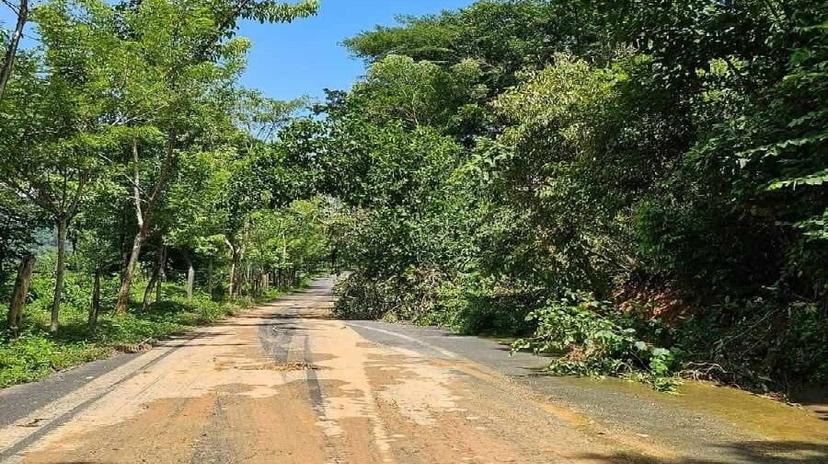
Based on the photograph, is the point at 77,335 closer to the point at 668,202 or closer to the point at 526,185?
the point at 526,185

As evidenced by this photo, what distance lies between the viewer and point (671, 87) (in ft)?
37.6

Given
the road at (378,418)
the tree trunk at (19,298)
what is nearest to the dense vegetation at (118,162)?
the tree trunk at (19,298)

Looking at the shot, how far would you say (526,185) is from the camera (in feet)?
50.6

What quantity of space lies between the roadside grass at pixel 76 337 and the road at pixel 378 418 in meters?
0.47

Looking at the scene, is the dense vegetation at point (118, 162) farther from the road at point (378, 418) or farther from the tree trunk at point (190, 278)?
the road at point (378, 418)

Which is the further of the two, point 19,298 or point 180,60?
point 180,60

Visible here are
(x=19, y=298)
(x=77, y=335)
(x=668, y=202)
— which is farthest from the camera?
(x=77, y=335)

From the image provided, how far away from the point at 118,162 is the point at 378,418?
15.5 meters

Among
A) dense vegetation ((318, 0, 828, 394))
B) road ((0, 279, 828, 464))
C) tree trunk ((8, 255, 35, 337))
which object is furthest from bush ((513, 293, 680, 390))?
tree trunk ((8, 255, 35, 337))

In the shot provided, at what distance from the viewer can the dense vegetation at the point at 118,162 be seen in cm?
1296

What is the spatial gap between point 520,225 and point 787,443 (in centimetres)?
994

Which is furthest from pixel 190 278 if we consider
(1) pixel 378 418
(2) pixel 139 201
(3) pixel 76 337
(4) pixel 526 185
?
(1) pixel 378 418

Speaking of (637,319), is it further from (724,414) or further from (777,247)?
(724,414)

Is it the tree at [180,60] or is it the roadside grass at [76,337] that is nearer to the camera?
the roadside grass at [76,337]
